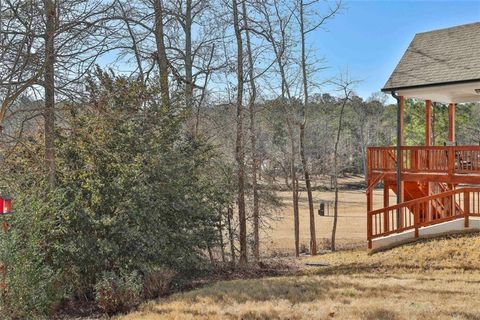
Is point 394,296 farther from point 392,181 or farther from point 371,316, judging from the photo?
point 392,181

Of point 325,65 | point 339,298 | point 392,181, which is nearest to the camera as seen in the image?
point 339,298

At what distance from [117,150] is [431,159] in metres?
8.35

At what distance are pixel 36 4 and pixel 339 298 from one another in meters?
5.89

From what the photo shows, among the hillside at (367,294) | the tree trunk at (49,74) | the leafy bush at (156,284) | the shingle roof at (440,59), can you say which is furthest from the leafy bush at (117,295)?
the shingle roof at (440,59)

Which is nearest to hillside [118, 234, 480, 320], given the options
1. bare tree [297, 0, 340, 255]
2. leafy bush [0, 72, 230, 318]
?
leafy bush [0, 72, 230, 318]

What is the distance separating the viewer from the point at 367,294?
23.1 ft

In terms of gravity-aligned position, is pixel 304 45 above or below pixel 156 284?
above

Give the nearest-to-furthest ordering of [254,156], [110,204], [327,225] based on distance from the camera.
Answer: [110,204], [254,156], [327,225]

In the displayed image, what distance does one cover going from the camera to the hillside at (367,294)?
5996mm

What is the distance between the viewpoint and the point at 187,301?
24.1 feet

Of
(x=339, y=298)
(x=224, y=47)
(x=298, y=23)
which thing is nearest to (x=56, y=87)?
(x=339, y=298)

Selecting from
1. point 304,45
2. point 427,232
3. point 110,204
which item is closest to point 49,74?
point 110,204

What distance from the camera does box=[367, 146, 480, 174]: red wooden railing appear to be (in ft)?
37.4

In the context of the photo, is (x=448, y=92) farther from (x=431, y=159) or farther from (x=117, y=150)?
(x=117, y=150)
